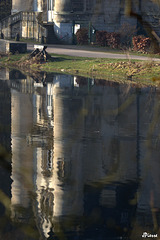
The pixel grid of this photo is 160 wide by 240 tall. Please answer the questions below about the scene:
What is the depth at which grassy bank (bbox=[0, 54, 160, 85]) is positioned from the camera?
127 ft

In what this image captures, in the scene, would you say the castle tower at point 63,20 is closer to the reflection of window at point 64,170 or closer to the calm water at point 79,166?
the calm water at point 79,166

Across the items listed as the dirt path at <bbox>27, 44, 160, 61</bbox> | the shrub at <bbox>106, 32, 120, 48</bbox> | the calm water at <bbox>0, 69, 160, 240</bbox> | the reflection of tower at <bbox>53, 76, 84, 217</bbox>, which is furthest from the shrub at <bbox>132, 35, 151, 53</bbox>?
the reflection of tower at <bbox>53, 76, 84, 217</bbox>

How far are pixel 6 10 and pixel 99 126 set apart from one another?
56510 mm

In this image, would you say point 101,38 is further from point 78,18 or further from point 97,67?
point 97,67

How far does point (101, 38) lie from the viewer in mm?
59312

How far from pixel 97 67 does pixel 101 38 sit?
17734 millimetres

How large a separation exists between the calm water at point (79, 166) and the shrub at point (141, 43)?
25.3 metres

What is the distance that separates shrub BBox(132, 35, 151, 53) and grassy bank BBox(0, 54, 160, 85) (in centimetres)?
925

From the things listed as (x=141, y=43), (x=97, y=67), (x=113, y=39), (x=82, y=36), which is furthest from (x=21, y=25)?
(x=97, y=67)

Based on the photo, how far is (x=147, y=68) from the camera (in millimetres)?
39344

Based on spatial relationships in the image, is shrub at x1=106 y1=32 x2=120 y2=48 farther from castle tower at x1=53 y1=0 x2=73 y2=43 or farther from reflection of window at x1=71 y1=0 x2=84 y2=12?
reflection of window at x1=71 y1=0 x2=84 y2=12

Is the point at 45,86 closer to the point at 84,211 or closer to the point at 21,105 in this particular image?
the point at 21,105

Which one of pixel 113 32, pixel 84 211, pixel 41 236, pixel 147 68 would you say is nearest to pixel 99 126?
pixel 84 211

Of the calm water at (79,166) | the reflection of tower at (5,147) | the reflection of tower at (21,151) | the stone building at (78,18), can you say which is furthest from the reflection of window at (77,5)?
the reflection of tower at (21,151)
